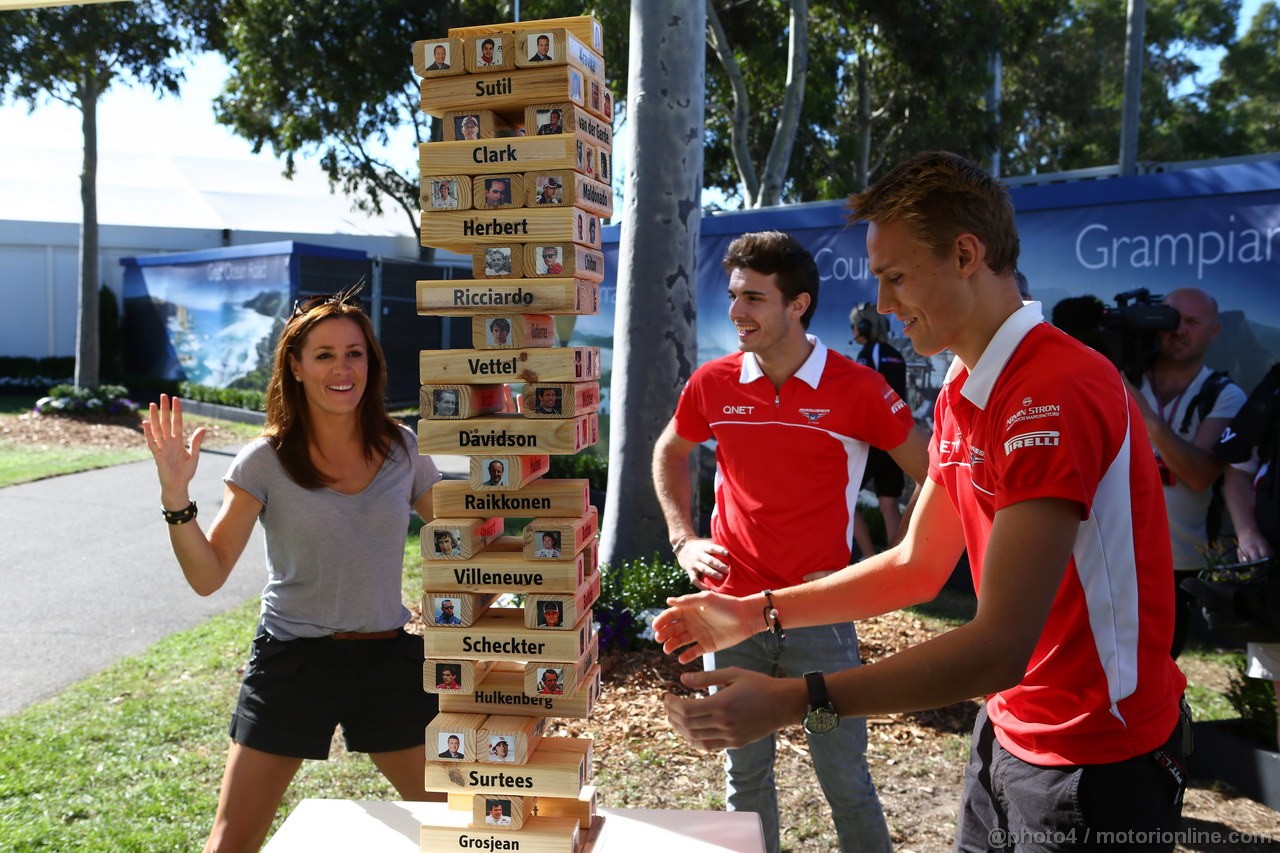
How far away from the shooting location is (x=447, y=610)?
2.53 m

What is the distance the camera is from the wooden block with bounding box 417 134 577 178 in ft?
7.97

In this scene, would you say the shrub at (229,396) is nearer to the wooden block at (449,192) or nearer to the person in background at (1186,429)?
the person in background at (1186,429)

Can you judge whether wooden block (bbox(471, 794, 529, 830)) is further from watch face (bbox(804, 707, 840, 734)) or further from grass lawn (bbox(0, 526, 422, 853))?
grass lawn (bbox(0, 526, 422, 853))

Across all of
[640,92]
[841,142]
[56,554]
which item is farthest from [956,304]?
[841,142]

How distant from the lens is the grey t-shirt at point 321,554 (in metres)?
3.31

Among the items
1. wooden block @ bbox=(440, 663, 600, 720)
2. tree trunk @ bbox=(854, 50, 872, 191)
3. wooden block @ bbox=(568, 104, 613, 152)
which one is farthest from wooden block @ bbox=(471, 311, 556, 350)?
tree trunk @ bbox=(854, 50, 872, 191)

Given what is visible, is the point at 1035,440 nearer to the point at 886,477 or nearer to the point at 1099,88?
the point at 886,477

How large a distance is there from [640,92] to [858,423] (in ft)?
11.8

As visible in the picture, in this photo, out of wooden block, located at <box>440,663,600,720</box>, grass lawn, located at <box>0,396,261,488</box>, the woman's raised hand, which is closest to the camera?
wooden block, located at <box>440,663,600,720</box>

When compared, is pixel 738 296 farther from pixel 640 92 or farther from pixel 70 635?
pixel 70 635

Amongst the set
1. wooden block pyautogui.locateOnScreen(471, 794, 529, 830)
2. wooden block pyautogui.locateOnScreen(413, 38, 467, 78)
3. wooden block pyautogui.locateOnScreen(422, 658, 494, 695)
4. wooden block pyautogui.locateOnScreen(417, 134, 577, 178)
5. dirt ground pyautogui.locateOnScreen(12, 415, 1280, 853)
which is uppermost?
wooden block pyautogui.locateOnScreen(413, 38, 467, 78)

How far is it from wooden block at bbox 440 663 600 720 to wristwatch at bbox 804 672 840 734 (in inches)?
33.1

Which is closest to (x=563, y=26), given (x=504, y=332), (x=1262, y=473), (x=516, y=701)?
(x=504, y=332)

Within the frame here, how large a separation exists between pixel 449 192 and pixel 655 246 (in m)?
4.20
